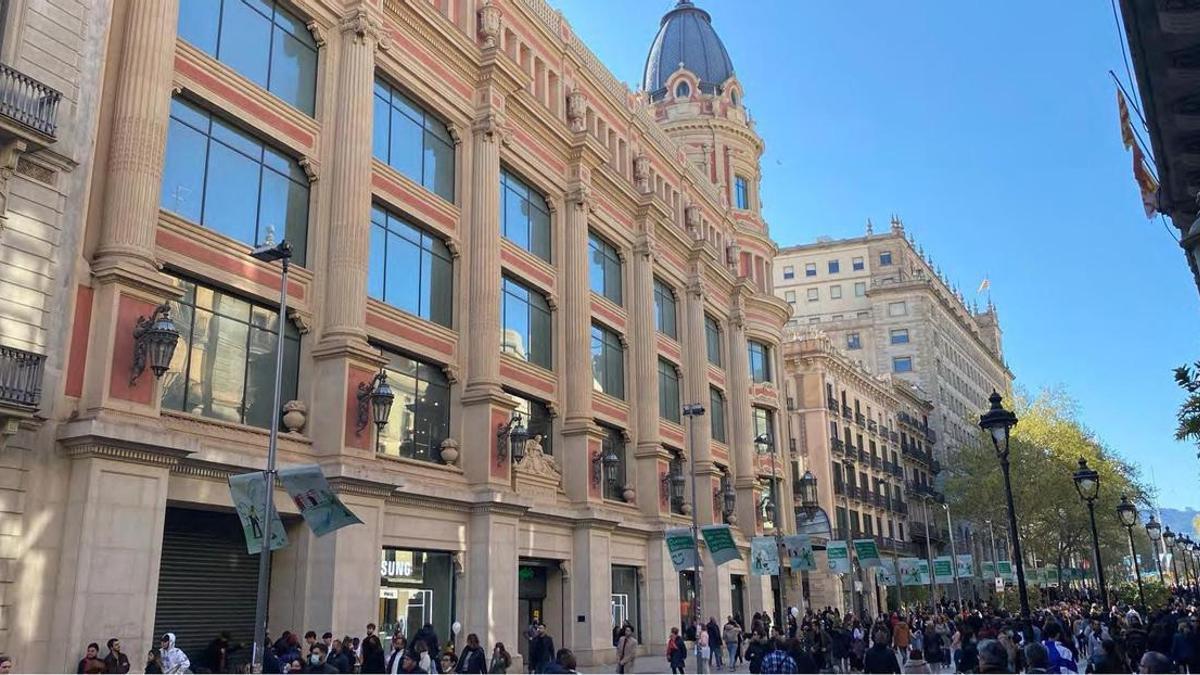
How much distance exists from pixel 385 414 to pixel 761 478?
102 ft

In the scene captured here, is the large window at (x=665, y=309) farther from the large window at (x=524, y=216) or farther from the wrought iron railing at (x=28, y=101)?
the wrought iron railing at (x=28, y=101)

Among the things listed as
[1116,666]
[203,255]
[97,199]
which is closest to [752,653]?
[1116,666]

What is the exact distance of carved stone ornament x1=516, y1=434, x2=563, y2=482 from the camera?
3030 centimetres

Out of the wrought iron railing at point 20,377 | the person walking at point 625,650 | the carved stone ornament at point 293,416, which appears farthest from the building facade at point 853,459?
the wrought iron railing at point 20,377

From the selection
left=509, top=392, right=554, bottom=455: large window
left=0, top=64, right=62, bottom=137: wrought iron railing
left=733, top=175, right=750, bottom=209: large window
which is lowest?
left=509, top=392, right=554, bottom=455: large window

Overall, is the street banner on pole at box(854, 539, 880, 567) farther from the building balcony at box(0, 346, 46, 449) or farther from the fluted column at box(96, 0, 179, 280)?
the building balcony at box(0, 346, 46, 449)

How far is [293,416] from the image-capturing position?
74.0 feet

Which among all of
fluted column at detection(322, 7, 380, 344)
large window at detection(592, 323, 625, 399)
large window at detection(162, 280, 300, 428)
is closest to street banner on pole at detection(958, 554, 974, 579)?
large window at detection(592, 323, 625, 399)

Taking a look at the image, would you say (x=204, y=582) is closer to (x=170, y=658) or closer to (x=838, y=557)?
(x=170, y=658)

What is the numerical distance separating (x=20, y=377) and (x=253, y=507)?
169 inches

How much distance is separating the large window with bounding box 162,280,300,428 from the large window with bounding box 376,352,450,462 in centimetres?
334

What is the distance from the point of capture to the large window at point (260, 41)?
21984mm

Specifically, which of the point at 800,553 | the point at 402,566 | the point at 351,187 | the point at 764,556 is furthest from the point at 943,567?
the point at 351,187

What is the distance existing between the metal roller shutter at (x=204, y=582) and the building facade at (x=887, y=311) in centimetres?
7581
